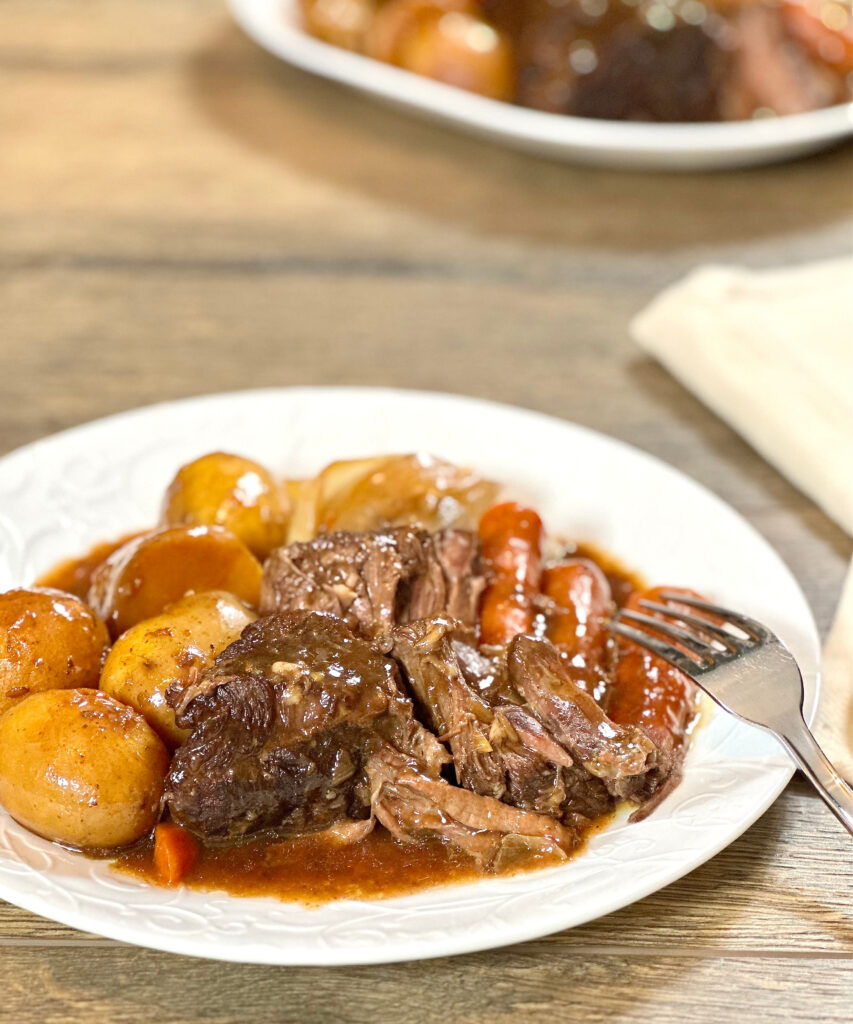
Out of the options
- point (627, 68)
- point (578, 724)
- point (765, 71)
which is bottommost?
point (578, 724)

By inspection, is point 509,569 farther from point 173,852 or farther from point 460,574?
point 173,852

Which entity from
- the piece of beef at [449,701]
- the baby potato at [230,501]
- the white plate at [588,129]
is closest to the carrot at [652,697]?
the piece of beef at [449,701]

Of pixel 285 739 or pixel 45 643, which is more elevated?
pixel 285 739

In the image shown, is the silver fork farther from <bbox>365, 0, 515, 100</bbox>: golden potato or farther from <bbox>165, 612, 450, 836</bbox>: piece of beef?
<bbox>365, 0, 515, 100</bbox>: golden potato

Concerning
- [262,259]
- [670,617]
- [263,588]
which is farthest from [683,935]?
[262,259]

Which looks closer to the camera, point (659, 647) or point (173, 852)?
point (173, 852)

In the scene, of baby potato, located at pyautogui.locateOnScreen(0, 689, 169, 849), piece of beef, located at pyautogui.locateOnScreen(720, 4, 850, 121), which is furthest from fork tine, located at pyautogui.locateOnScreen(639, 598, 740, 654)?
piece of beef, located at pyautogui.locateOnScreen(720, 4, 850, 121)

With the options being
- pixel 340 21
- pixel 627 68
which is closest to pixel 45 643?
pixel 627 68
